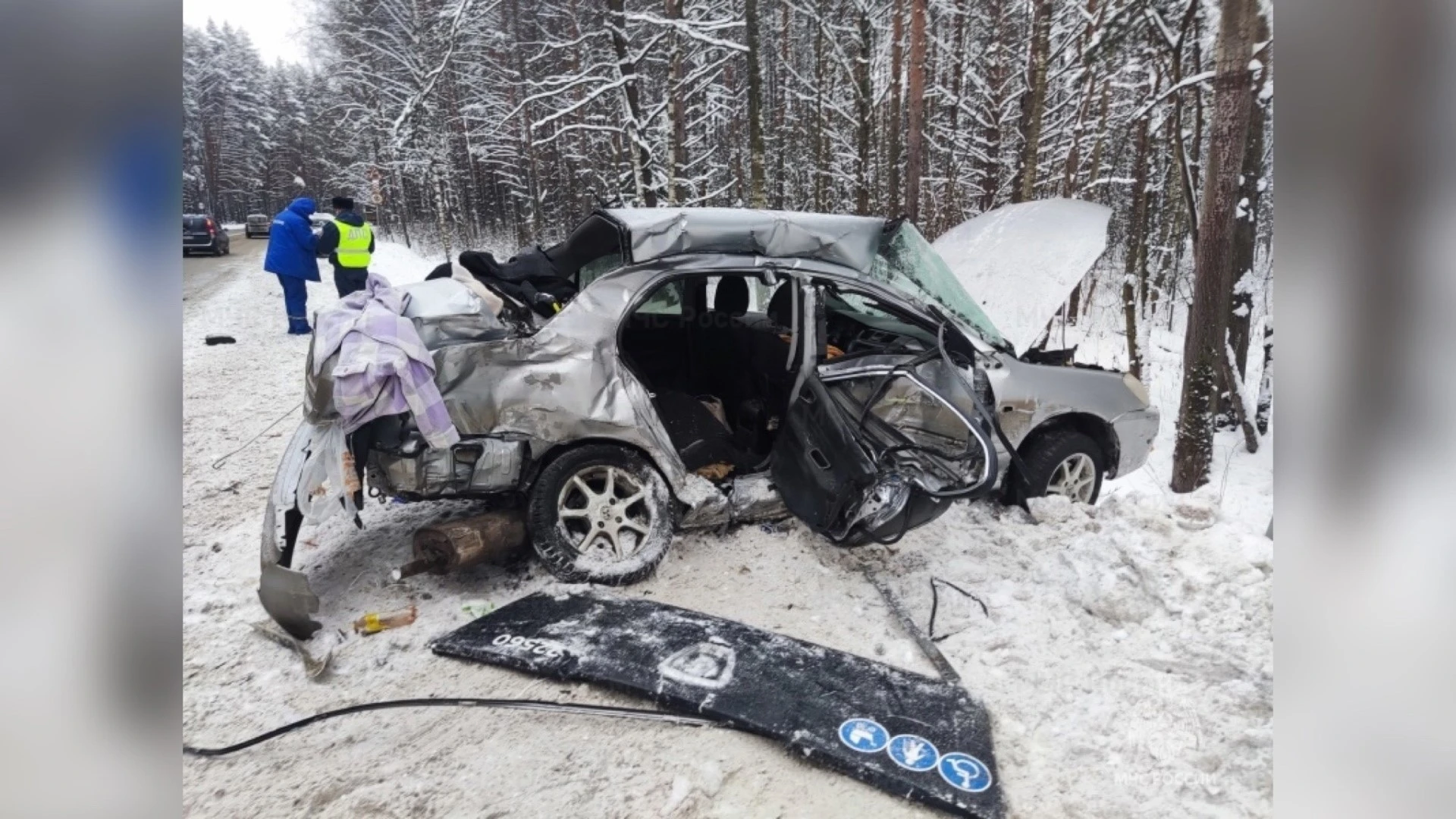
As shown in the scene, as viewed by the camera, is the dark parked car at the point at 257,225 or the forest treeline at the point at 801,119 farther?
the forest treeline at the point at 801,119

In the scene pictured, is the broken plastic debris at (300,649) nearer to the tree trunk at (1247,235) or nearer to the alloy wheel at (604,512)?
the alloy wheel at (604,512)

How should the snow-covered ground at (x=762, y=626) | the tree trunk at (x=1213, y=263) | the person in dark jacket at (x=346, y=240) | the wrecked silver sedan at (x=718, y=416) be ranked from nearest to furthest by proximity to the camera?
1. the snow-covered ground at (x=762, y=626)
2. the wrecked silver sedan at (x=718, y=416)
3. the tree trunk at (x=1213, y=263)
4. the person in dark jacket at (x=346, y=240)

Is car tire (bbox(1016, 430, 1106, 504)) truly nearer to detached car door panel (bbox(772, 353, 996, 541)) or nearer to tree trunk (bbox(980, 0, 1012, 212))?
detached car door panel (bbox(772, 353, 996, 541))

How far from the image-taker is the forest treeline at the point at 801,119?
3410 millimetres

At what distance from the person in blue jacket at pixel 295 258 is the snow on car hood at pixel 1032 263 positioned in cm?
353

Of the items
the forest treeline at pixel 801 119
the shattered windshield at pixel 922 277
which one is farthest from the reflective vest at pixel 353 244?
the shattered windshield at pixel 922 277

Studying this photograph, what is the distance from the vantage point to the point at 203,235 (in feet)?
4.92

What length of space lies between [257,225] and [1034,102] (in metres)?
5.13

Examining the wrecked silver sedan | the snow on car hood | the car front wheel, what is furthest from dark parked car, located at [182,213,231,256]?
the car front wheel

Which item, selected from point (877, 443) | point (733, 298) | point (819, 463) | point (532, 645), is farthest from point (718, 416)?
point (532, 645)

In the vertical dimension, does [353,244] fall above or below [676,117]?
below

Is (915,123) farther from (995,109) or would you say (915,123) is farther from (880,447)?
(880,447)

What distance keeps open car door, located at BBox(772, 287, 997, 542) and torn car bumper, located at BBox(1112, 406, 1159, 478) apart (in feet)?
4.04
